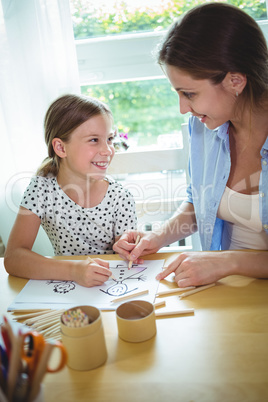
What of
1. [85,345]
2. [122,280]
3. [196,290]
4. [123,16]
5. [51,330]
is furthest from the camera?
[123,16]

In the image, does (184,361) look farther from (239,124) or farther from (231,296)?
(239,124)

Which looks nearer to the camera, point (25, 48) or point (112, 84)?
point (25, 48)

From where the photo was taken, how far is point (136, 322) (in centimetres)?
73

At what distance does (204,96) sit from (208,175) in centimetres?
34

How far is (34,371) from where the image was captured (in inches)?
19.7

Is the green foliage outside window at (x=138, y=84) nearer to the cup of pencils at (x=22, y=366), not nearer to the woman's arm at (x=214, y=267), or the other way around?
A: the woman's arm at (x=214, y=267)

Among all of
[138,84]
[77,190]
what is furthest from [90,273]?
[138,84]

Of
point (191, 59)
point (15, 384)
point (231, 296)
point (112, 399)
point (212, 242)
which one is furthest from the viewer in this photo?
point (212, 242)

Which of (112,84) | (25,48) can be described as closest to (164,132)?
(112,84)

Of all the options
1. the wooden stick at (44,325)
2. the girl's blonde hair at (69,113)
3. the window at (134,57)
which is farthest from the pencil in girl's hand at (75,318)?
the window at (134,57)

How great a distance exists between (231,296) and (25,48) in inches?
55.1

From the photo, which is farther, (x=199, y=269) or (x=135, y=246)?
(x=135, y=246)

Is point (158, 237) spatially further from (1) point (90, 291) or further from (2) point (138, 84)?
(2) point (138, 84)

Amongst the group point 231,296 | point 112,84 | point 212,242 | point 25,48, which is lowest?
point 212,242
